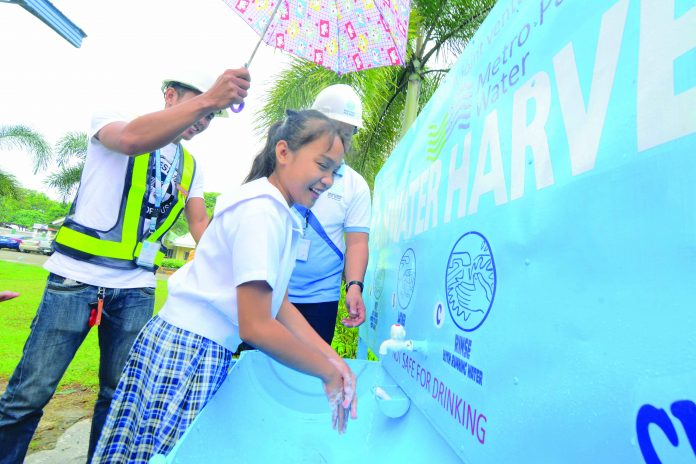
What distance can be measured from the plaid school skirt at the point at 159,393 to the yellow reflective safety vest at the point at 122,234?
57 cm

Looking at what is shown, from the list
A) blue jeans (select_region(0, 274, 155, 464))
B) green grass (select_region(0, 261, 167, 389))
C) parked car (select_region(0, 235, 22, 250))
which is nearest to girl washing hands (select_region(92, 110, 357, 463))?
blue jeans (select_region(0, 274, 155, 464))

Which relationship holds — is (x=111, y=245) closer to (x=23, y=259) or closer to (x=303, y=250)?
(x=303, y=250)

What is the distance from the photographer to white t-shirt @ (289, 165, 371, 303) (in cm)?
222

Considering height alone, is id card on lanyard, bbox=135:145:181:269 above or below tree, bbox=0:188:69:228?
below

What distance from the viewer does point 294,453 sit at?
4.93 feet

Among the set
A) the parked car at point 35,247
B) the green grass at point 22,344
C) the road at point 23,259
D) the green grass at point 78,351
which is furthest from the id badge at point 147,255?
the parked car at point 35,247

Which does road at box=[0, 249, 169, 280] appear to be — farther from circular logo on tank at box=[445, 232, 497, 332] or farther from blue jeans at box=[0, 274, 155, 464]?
circular logo on tank at box=[445, 232, 497, 332]

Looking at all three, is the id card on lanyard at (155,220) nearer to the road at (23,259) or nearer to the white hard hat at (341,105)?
the white hard hat at (341,105)

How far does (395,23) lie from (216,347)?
1568mm

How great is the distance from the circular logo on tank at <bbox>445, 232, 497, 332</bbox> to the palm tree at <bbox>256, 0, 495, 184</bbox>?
607cm

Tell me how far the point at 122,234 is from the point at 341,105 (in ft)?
3.97

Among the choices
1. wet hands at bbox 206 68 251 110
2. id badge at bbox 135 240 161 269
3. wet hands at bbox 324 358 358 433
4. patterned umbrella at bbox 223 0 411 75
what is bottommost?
wet hands at bbox 324 358 358 433

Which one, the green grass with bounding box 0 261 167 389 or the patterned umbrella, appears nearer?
the patterned umbrella

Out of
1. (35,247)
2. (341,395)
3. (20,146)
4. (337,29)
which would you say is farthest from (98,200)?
(35,247)
